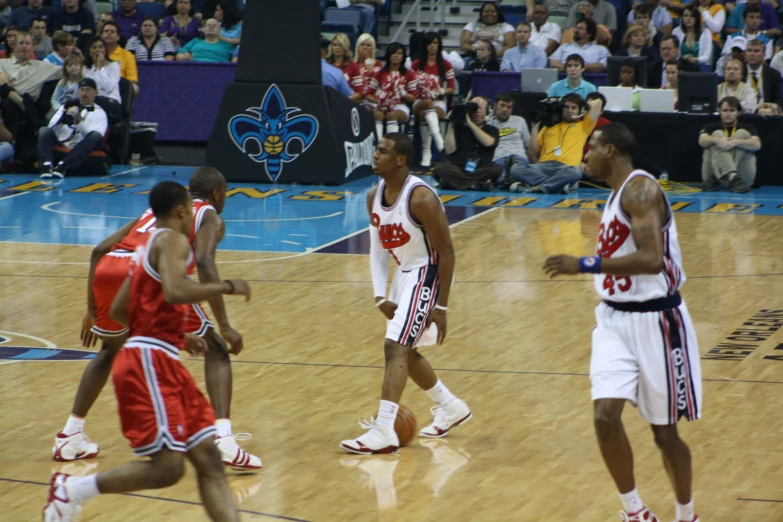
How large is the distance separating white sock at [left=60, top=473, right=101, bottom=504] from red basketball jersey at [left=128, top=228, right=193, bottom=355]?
56 centimetres

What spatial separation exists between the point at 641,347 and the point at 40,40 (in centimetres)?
1508

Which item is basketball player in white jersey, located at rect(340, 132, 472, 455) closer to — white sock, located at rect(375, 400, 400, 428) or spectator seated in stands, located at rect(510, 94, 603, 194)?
white sock, located at rect(375, 400, 400, 428)

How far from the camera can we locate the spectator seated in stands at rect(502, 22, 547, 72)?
58.0 feet

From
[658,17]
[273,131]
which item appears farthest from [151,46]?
[658,17]

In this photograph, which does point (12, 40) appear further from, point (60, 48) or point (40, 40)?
point (40, 40)

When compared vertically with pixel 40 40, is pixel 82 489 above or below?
below

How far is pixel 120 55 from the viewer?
57.5 feet

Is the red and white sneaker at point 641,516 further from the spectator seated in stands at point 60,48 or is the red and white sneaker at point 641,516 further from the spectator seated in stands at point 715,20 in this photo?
the spectator seated in stands at point 60,48

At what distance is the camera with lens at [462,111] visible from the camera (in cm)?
1544

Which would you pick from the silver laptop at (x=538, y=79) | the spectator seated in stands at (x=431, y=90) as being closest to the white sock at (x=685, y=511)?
the silver laptop at (x=538, y=79)

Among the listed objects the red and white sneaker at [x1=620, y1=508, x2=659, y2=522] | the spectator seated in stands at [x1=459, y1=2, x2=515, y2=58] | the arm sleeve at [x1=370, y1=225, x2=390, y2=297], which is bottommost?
the red and white sneaker at [x1=620, y1=508, x2=659, y2=522]

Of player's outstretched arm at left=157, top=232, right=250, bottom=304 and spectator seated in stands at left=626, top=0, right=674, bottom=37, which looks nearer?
player's outstretched arm at left=157, top=232, right=250, bottom=304

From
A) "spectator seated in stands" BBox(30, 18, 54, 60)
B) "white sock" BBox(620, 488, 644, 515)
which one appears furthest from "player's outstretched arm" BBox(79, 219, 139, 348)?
"spectator seated in stands" BBox(30, 18, 54, 60)

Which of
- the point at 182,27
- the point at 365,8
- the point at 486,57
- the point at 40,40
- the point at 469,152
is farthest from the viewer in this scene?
the point at 365,8
